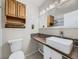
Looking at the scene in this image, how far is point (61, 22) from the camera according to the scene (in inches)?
69.5

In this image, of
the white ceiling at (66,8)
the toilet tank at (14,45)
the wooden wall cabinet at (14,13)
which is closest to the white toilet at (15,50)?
the toilet tank at (14,45)

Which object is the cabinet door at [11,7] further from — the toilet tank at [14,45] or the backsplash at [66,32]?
the backsplash at [66,32]

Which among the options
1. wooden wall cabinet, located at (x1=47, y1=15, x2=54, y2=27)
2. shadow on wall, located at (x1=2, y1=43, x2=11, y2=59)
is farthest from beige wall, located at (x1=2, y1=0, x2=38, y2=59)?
wooden wall cabinet, located at (x1=47, y1=15, x2=54, y2=27)

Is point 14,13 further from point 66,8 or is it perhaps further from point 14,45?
point 66,8

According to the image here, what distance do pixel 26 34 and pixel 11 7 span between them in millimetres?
967

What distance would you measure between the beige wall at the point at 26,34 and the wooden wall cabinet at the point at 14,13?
146mm

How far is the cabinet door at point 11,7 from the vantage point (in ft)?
6.06

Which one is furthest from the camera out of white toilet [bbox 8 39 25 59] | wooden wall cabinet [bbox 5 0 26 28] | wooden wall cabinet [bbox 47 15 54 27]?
wooden wall cabinet [bbox 47 15 54 27]

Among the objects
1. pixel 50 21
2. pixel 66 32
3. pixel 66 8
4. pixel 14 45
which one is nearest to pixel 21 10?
pixel 50 21

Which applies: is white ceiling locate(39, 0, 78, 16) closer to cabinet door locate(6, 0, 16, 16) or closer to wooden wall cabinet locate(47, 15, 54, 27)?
wooden wall cabinet locate(47, 15, 54, 27)

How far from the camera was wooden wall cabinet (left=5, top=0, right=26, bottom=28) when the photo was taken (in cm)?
189

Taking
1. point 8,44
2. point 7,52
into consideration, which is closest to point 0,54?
point 7,52

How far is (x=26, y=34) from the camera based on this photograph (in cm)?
244

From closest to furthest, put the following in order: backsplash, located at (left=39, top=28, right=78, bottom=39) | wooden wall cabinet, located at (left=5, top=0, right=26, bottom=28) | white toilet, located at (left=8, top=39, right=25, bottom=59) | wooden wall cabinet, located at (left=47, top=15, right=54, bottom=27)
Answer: backsplash, located at (left=39, top=28, right=78, bottom=39)
white toilet, located at (left=8, top=39, right=25, bottom=59)
wooden wall cabinet, located at (left=5, top=0, right=26, bottom=28)
wooden wall cabinet, located at (left=47, top=15, right=54, bottom=27)
